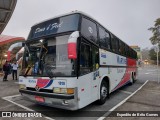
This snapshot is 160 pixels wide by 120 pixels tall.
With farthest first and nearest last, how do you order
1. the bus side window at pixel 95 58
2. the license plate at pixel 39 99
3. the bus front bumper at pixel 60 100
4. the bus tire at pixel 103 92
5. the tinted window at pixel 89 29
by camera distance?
the bus tire at pixel 103 92 < the bus side window at pixel 95 58 < the tinted window at pixel 89 29 < the license plate at pixel 39 99 < the bus front bumper at pixel 60 100

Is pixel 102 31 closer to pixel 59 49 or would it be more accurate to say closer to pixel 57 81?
pixel 59 49

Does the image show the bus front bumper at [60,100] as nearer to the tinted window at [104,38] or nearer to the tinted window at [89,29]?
the tinted window at [89,29]

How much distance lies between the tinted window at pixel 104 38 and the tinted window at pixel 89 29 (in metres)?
0.61

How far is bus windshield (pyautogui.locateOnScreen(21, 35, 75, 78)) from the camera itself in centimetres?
499

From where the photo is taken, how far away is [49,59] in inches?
211

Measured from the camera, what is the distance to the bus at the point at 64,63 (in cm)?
485

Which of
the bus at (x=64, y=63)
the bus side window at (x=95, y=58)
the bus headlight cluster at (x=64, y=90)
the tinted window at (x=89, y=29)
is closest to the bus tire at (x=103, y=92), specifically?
the bus at (x=64, y=63)

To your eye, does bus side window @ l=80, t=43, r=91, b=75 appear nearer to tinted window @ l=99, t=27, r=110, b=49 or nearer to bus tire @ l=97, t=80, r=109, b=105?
tinted window @ l=99, t=27, r=110, b=49

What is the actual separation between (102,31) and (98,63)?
165 centimetres

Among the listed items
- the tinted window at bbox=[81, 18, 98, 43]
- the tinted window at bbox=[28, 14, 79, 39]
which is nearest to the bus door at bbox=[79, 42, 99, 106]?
the tinted window at bbox=[81, 18, 98, 43]

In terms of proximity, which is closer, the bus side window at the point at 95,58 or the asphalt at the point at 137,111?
the asphalt at the point at 137,111

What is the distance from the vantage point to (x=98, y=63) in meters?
Answer: 6.29

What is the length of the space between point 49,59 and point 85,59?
112 centimetres

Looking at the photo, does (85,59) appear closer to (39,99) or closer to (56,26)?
(56,26)
